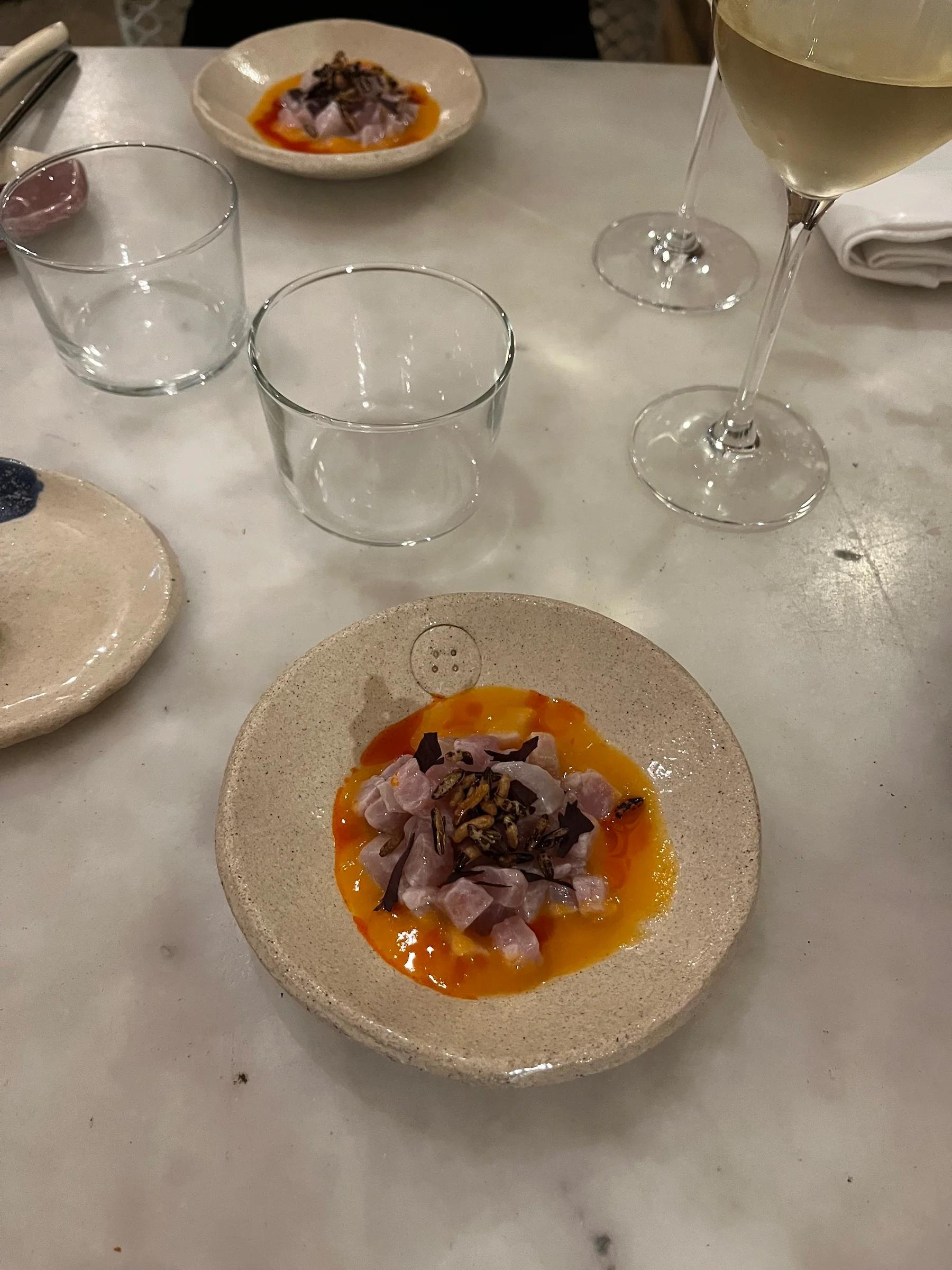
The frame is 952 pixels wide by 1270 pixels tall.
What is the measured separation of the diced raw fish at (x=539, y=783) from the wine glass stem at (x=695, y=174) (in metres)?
0.68

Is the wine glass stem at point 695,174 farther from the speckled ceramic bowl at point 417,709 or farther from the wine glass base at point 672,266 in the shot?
the speckled ceramic bowl at point 417,709

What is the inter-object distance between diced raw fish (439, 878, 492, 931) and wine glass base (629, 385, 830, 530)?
0.39 meters

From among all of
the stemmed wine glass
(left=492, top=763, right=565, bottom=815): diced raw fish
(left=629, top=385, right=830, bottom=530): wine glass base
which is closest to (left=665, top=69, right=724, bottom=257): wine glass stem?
the stemmed wine glass

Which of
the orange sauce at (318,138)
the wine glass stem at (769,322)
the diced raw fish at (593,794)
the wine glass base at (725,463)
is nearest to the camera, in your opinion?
the diced raw fish at (593,794)

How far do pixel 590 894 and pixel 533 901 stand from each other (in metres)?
0.03

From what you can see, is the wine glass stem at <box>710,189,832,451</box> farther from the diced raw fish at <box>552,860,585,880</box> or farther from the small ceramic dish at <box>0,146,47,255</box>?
the small ceramic dish at <box>0,146,47,255</box>

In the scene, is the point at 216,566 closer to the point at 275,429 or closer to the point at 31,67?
the point at 275,429

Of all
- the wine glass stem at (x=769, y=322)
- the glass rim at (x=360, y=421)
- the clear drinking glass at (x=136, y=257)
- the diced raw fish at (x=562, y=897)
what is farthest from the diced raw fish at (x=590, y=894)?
the clear drinking glass at (x=136, y=257)

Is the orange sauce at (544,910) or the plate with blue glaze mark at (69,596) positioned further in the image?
the plate with blue glaze mark at (69,596)

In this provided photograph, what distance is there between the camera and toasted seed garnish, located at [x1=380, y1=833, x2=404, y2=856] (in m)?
0.54

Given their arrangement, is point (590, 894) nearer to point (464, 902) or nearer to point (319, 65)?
point (464, 902)

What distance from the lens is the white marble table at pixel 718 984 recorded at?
0.48 metres

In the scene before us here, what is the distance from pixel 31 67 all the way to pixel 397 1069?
1.16 metres

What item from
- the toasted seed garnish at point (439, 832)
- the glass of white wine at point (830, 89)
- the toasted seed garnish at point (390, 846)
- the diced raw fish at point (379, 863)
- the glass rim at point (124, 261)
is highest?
the glass of white wine at point (830, 89)
